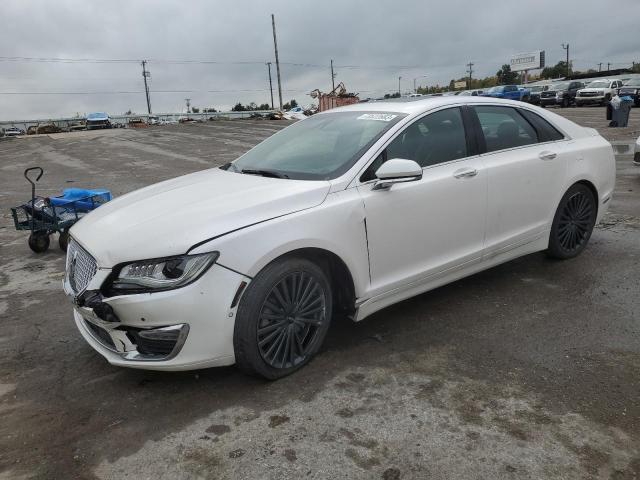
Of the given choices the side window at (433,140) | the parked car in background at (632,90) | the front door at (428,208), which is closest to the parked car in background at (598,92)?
the parked car in background at (632,90)

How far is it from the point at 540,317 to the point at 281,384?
2033mm

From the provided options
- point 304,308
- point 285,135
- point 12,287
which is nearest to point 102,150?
point 12,287

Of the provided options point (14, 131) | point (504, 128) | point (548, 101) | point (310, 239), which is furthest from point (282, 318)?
point (14, 131)

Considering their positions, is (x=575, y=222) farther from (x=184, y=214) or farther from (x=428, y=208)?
(x=184, y=214)

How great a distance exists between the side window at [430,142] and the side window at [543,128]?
93 centimetres

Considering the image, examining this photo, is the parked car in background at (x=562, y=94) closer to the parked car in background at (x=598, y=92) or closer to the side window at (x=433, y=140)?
the parked car in background at (x=598, y=92)

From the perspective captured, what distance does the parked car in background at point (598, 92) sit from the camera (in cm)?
3416

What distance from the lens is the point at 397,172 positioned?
3.25m

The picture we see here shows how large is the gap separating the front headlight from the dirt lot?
704 mm

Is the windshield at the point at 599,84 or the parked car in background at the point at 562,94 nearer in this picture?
the windshield at the point at 599,84

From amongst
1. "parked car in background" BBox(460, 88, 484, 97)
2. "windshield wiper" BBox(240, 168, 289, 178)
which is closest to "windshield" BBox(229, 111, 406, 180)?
"windshield wiper" BBox(240, 168, 289, 178)

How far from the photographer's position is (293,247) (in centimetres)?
299

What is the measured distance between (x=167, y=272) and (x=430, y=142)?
210 centimetres

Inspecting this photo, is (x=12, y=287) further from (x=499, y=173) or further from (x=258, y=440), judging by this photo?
(x=499, y=173)
